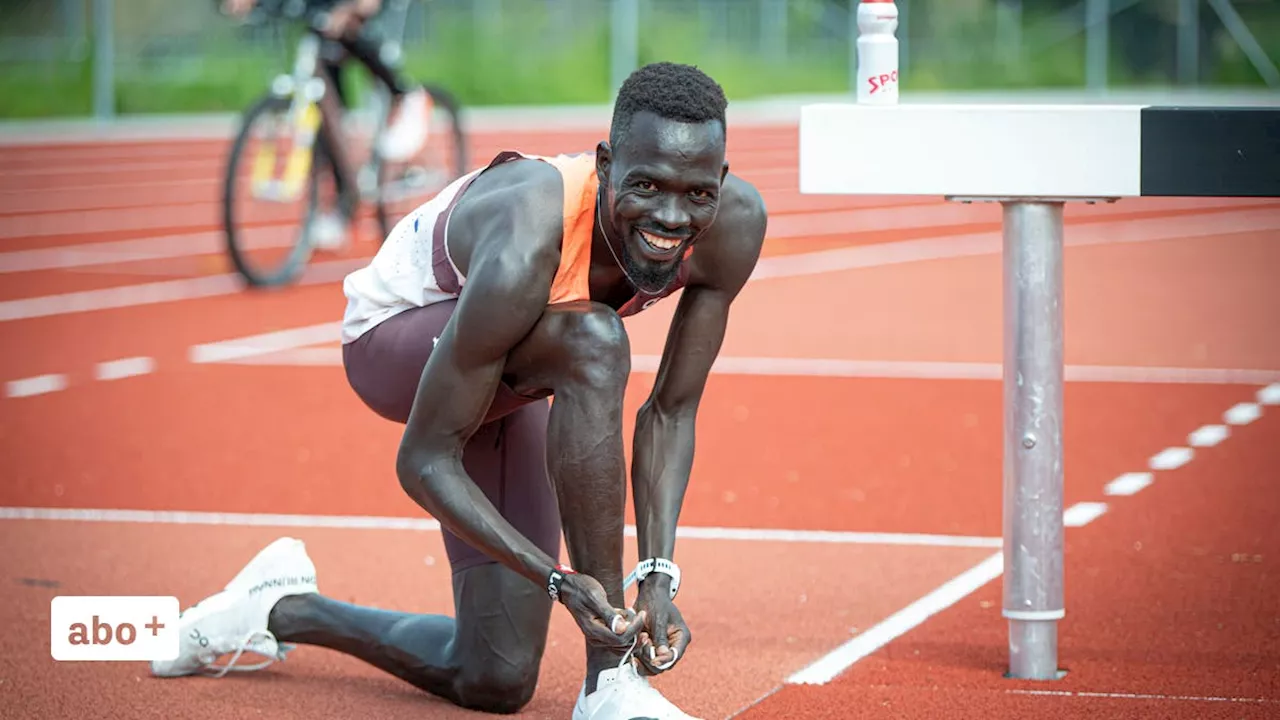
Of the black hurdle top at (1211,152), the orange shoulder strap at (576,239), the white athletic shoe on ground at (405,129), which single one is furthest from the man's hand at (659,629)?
the white athletic shoe on ground at (405,129)

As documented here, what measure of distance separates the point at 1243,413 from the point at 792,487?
82.7 inches

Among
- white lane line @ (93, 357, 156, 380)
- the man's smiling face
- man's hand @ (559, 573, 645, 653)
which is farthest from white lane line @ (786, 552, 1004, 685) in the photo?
white lane line @ (93, 357, 156, 380)

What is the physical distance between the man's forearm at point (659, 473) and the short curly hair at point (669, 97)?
705mm

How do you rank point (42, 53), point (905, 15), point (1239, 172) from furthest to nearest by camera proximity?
point (905, 15) < point (42, 53) < point (1239, 172)

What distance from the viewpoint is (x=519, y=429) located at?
4309 millimetres

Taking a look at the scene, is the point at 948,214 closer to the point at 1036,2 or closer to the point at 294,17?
the point at 294,17

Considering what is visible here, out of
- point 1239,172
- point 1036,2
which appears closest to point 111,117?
point 1036,2

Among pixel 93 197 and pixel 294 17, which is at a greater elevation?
pixel 294 17

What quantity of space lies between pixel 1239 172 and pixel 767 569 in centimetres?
197

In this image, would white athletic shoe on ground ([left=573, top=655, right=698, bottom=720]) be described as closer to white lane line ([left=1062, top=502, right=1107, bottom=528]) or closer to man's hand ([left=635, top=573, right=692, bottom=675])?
man's hand ([left=635, top=573, right=692, bottom=675])

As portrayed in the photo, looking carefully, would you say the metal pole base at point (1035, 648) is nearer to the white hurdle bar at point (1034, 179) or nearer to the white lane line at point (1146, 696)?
the white hurdle bar at point (1034, 179)

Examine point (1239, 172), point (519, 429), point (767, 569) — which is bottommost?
point (767, 569)

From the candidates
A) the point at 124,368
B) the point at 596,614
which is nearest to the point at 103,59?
the point at 124,368

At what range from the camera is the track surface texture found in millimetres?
4398
